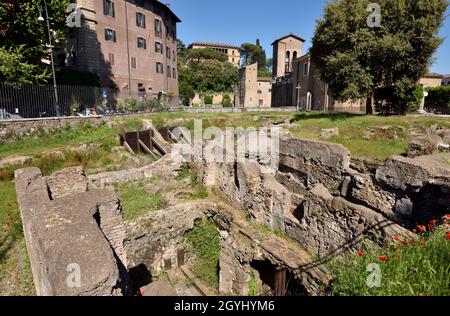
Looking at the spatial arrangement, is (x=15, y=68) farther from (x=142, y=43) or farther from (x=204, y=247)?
(x=142, y=43)

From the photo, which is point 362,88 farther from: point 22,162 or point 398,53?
point 22,162

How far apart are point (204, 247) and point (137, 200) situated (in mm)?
3174

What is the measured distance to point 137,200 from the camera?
10070 millimetres

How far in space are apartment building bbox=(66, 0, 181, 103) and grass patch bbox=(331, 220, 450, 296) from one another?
28.2 metres

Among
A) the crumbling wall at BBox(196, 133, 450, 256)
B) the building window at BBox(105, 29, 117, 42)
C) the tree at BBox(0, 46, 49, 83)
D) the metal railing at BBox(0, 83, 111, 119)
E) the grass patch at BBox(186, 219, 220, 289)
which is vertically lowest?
the grass patch at BBox(186, 219, 220, 289)

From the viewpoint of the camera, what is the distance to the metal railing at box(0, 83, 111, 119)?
15.6 metres

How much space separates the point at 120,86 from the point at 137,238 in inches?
1148

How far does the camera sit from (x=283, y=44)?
5247 centimetres

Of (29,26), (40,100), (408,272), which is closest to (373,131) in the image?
(408,272)

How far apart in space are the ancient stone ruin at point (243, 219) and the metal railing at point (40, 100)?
33.4 feet

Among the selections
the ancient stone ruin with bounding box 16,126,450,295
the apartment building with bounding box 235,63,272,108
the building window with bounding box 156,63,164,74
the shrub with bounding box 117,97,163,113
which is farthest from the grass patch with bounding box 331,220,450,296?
the apartment building with bounding box 235,63,272,108

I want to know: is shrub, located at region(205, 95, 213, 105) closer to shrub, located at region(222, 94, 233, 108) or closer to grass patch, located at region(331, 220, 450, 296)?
shrub, located at region(222, 94, 233, 108)

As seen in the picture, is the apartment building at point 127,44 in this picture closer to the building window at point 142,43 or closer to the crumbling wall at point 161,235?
the building window at point 142,43
